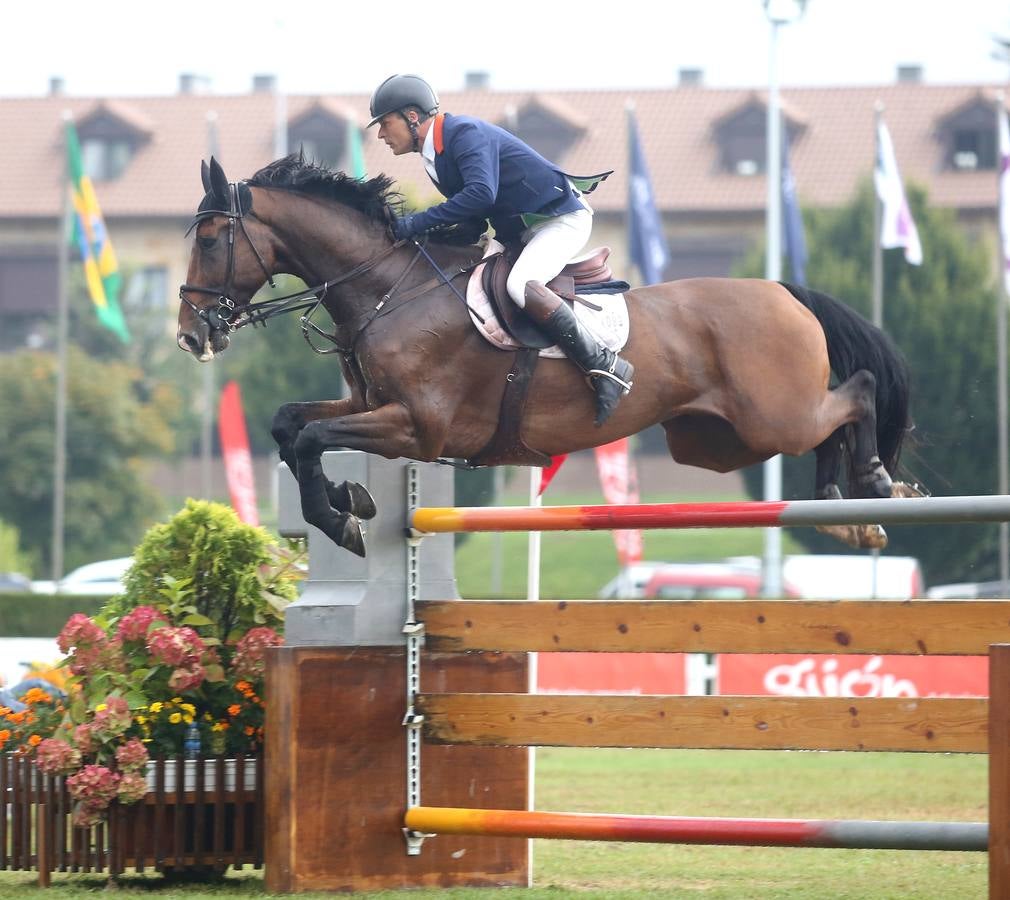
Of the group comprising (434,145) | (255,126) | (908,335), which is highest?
(255,126)

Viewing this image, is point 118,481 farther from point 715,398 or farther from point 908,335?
point 715,398

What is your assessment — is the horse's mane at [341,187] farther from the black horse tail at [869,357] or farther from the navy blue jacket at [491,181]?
the black horse tail at [869,357]

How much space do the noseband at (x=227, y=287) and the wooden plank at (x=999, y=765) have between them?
306 centimetres

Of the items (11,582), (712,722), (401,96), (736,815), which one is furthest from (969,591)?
(712,722)

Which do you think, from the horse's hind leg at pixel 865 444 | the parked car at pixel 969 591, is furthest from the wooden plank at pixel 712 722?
the parked car at pixel 969 591

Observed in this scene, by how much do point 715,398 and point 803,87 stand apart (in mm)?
41343

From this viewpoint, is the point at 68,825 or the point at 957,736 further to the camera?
the point at 68,825

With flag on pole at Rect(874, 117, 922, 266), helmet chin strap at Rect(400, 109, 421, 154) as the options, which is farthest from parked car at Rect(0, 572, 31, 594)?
helmet chin strap at Rect(400, 109, 421, 154)

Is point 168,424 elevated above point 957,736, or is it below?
above

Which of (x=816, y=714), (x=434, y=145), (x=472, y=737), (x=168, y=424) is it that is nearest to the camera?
(x=816, y=714)

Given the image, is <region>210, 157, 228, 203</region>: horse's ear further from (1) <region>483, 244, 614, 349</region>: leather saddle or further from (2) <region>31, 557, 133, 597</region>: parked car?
(2) <region>31, 557, 133, 597</region>: parked car

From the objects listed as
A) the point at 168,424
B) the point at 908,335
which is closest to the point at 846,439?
the point at 908,335

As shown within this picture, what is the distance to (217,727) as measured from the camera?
17.7ft

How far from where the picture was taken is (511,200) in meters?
5.91
